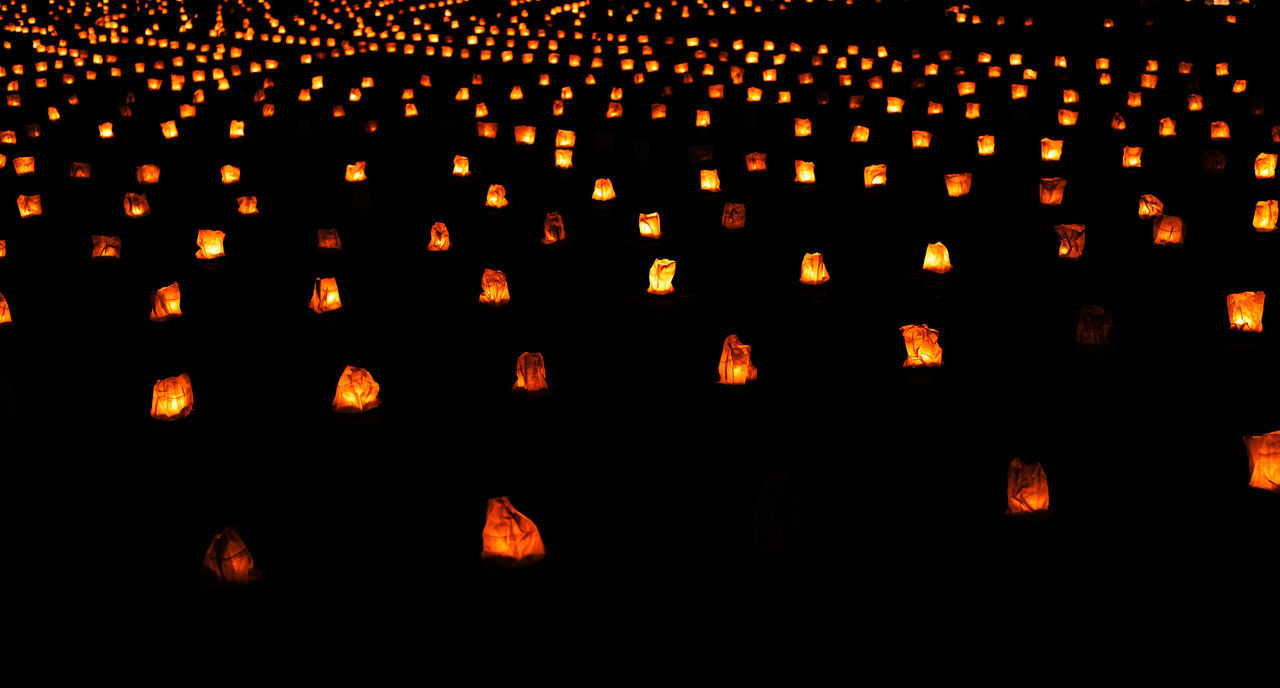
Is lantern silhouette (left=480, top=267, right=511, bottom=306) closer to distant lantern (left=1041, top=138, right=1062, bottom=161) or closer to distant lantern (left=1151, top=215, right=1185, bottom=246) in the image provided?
distant lantern (left=1151, top=215, right=1185, bottom=246)

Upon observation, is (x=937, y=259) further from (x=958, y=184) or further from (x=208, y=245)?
(x=208, y=245)

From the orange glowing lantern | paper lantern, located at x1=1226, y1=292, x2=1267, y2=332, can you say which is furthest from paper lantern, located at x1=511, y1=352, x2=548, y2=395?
paper lantern, located at x1=1226, y1=292, x2=1267, y2=332

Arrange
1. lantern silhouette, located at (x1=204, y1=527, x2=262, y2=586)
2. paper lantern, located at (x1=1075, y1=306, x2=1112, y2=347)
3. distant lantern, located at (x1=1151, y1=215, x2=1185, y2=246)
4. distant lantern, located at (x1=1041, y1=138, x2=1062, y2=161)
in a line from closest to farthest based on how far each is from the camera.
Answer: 1. lantern silhouette, located at (x1=204, y1=527, x2=262, y2=586)
2. paper lantern, located at (x1=1075, y1=306, x2=1112, y2=347)
3. distant lantern, located at (x1=1151, y1=215, x2=1185, y2=246)
4. distant lantern, located at (x1=1041, y1=138, x2=1062, y2=161)

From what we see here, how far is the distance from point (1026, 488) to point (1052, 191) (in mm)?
4174

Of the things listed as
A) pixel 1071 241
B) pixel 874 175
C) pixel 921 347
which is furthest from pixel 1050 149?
pixel 921 347

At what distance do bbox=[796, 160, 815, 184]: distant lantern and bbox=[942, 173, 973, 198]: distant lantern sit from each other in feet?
3.24

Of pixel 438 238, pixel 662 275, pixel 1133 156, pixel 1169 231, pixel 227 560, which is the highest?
pixel 1133 156

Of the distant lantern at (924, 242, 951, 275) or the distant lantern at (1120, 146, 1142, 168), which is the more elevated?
the distant lantern at (1120, 146, 1142, 168)

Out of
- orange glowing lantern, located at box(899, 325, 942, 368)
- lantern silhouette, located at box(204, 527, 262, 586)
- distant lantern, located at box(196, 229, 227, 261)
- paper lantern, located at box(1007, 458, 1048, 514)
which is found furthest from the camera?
distant lantern, located at box(196, 229, 227, 261)

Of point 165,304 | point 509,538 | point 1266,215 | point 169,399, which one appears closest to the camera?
point 509,538

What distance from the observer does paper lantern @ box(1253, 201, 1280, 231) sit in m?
7.12

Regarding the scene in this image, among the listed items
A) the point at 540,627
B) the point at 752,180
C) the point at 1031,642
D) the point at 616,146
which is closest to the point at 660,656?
the point at 540,627

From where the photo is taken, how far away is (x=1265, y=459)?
4.16 metres

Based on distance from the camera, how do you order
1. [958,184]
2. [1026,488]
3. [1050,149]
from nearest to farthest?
[1026,488]
[958,184]
[1050,149]
